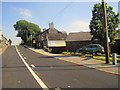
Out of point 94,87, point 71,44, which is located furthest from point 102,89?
point 71,44

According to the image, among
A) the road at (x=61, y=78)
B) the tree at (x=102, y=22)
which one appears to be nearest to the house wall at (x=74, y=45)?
the tree at (x=102, y=22)

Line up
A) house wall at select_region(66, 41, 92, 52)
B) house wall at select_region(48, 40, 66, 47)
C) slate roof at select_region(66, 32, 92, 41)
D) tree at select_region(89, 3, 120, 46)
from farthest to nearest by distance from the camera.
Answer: house wall at select_region(48, 40, 66, 47) → slate roof at select_region(66, 32, 92, 41) → house wall at select_region(66, 41, 92, 52) → tree at select_region(89, 3, 120, 46)

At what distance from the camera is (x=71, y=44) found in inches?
1216

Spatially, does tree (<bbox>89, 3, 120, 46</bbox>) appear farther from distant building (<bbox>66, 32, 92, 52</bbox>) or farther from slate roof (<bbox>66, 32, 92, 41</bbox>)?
slate roof (<bbox>66, 32, 92, 41</bbox>)

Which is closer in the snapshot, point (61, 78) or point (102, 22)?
point (61, 78)

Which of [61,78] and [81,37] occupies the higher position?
[81,37]

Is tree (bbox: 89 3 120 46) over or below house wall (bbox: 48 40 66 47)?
over

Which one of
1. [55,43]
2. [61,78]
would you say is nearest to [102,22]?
[61,78]

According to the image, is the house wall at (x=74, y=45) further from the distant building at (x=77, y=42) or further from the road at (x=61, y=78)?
the road at (x=61, y=78)

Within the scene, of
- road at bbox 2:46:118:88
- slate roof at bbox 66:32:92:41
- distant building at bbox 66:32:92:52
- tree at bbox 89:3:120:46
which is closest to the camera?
road at bbox 2:46:118:88

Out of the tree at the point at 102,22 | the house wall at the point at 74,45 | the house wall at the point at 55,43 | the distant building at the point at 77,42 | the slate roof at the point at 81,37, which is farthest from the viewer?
the house wall at the point at 55,43

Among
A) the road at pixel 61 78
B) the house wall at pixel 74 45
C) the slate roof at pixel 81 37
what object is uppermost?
the slate roof at pixel 81 37

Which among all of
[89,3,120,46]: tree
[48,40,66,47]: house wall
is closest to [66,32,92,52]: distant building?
[89,3,120,46]: tree

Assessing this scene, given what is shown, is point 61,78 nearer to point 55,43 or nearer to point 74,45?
point 74,45
